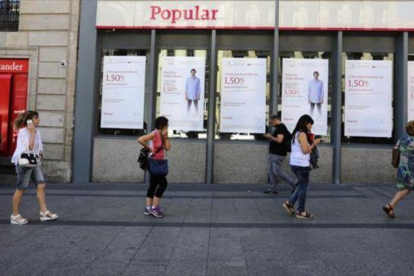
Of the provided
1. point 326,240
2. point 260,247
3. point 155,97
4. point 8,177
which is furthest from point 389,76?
point 8,177

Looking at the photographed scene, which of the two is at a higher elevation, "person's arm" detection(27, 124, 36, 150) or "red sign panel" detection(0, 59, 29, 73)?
"red sign panel" detection(0, 59, 29, 73)

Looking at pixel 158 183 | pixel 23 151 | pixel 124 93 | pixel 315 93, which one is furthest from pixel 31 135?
pixel 315 93

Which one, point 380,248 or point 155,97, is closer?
Answer: point 380,248

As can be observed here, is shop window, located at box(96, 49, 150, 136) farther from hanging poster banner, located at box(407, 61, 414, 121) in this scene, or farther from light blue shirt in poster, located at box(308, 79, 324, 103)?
hanging poster banner, located at box(407, 61, 414, 121)

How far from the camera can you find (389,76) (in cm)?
1128

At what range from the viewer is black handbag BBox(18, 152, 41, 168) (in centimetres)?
673

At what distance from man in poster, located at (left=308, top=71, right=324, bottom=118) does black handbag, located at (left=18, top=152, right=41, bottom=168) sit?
23.5 ft

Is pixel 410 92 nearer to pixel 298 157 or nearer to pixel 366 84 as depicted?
pixel 366 84

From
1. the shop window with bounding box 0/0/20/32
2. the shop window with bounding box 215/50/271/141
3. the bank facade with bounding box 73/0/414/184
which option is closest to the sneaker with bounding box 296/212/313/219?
the bank facade with bounding box 73/0/414/184

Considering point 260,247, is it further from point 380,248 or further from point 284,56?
point 284,56

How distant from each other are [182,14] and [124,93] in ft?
8.64

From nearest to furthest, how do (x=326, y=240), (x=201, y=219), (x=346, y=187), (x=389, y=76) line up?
(x=326, y=240) → (x=201, y=219) → (x=346, y=187) → (x=389, y=76)

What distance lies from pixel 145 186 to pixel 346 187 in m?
5.04

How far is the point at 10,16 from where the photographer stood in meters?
11.9
